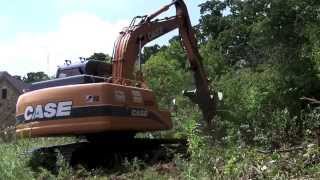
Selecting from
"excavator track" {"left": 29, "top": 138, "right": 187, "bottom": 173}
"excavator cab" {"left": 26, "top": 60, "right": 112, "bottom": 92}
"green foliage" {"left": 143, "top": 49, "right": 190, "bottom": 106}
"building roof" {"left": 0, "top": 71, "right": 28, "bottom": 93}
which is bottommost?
"excavator track" {"left": 29, "top": 138, "right": 187, "bottom": 173}

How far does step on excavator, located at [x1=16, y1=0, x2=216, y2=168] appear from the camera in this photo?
1341 centimetres

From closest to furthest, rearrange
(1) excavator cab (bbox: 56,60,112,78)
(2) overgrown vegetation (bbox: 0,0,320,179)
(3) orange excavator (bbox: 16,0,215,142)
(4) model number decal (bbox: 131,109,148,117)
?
1. (2) overgrown vegetation (bbox: 0,0,320,179)
2. (3) orange excavator (bbox: 16,0,215,142)
3. (4) model number decal (bbox: 131,109,148,117)
4. (1) excavator cab (bbox: 56,60,112,78)

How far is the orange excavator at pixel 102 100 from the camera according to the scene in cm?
1341

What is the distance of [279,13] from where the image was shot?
81.5 feet

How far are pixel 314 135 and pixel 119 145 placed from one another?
18.8 ft

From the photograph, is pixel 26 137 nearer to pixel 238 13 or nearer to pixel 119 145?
pixel 119 145

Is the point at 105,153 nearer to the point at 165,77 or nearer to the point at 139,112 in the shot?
the point at 139,112

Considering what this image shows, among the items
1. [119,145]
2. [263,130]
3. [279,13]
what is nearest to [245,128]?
[263,130]

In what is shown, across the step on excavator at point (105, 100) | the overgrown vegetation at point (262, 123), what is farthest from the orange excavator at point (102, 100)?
the overgrown vegetation at point (262, 123)

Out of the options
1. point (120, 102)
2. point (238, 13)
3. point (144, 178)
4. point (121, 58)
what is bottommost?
point (144, 178)

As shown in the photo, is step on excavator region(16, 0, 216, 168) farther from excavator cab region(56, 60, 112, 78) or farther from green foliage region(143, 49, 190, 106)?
green foliage region(143, 49, 190, 106)

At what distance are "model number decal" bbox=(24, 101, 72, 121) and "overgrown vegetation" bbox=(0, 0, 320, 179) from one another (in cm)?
69

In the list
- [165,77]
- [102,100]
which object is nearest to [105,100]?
[102,100]

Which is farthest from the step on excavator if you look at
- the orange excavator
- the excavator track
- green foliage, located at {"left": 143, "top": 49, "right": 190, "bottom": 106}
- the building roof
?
the building roof
